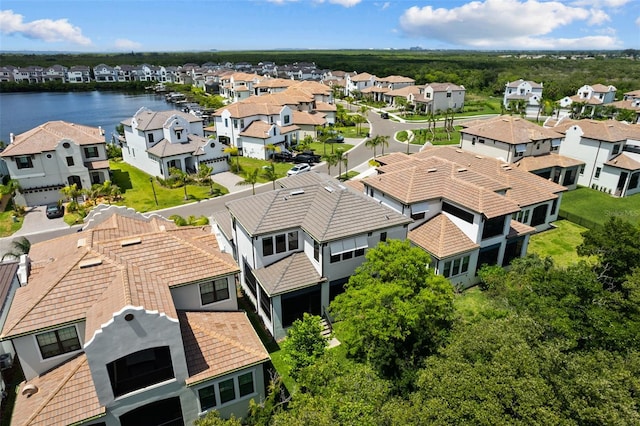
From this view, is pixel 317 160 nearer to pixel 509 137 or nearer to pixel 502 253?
pixel 509 137

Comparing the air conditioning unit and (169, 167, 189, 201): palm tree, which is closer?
the air conditioning unit

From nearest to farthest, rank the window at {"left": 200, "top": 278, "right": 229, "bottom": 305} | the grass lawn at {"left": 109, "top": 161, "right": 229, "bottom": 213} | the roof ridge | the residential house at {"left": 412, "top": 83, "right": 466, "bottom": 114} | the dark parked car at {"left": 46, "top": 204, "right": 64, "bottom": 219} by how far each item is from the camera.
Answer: the roof ridge < the window at {"left": 200, "top": 278, "right": 229, "bottom": 305} < the dark parked car at {"left": 46, "top": 204, "right": 64, "bottom": 219} < the grass lawn at {"left": 109, "top": 161, "right": 229, "bottom": 213} < the residential house at {"left": 412, "top": 83, "right": 466, "bottom": 114}

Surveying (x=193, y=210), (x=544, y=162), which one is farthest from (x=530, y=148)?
(x=193, y=210)

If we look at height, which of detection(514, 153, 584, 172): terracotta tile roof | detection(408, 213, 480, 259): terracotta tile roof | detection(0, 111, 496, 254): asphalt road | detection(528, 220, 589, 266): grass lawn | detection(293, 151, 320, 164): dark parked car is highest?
detection(514, 153, 584, 172): terracotta tile roof

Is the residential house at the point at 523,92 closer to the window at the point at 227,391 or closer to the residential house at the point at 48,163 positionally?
the residential house at the point at 48,163

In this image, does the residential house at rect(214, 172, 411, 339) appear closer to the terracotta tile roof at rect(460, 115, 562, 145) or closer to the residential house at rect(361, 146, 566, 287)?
the residential house at rect(361, 146, 566, 287)

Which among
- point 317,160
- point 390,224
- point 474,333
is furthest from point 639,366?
point 317,160

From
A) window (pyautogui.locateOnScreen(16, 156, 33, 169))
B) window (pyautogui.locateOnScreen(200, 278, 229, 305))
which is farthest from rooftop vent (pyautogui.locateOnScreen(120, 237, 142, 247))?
window (pyautogui.locateOnScreen(16, 156, 33, 169))

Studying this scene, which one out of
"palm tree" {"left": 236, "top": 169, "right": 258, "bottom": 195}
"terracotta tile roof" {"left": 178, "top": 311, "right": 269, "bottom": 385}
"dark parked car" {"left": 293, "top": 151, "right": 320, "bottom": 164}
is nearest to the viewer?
"terracotta tile roof" {"left": 178, "top": 311, "right": 269, "bottom": 385}

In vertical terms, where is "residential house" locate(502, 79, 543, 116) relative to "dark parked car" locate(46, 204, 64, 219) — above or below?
above
